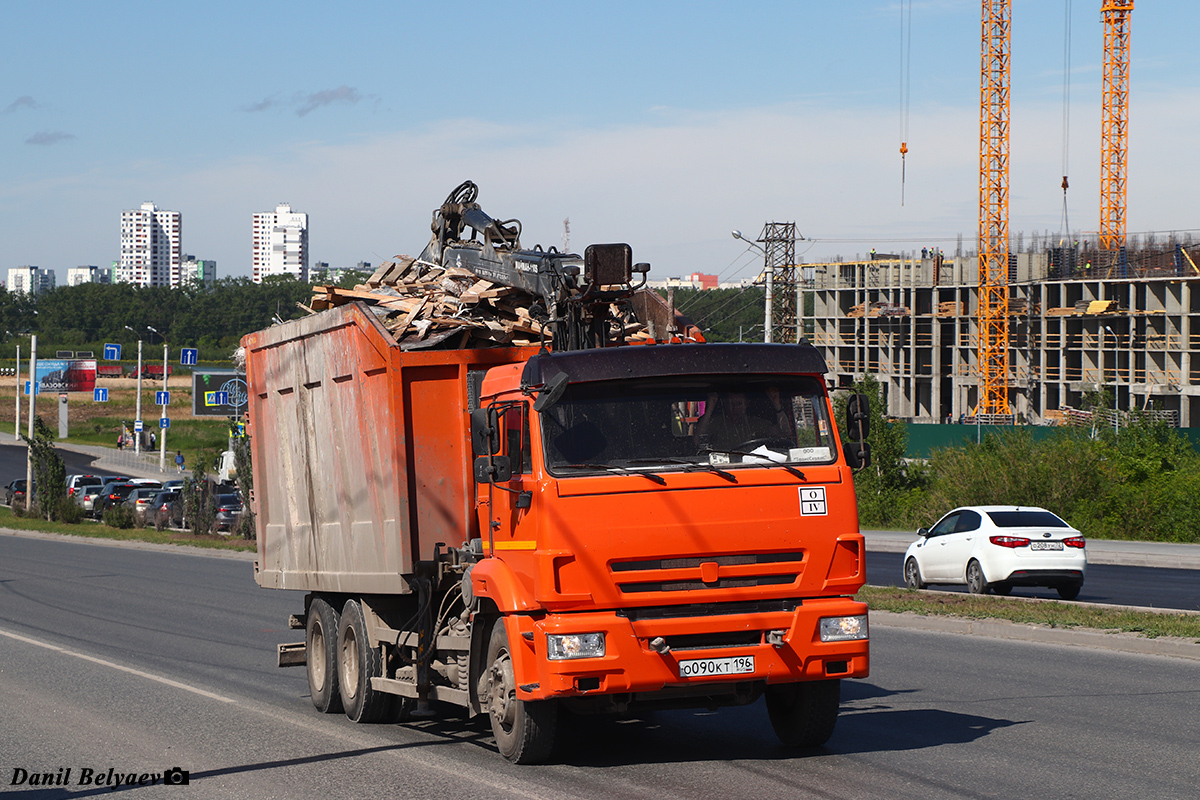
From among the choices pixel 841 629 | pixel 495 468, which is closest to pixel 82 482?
pixel 495 468

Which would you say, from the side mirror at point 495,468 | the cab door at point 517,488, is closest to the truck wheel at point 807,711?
the cab door at point 517,488

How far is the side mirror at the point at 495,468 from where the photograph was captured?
835cm

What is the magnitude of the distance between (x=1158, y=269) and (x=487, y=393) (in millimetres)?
89366

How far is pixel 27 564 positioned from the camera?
108ft

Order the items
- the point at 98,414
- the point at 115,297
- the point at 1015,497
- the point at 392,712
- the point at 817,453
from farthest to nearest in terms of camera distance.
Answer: the point at 115,297 → the point at 98,414 → the point at 1015,497 → the point at 392,712 → the point at 817,453

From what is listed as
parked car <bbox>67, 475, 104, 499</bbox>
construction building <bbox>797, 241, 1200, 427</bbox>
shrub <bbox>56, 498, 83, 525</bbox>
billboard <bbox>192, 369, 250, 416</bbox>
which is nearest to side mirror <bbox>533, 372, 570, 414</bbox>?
shrub <bbox>56, 498, 83, 525</bbox>

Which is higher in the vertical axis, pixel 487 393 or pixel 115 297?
pixel 115 297

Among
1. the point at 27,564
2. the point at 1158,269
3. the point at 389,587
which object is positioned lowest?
the point at 27,564

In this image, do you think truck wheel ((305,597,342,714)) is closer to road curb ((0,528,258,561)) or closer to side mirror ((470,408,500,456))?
side mirror ((470,408,500,456))

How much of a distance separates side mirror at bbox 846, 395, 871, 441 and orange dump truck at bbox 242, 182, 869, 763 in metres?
0.02

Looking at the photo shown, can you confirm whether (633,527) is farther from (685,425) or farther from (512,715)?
(512,715)

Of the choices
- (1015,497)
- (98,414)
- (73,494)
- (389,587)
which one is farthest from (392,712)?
(98,414)

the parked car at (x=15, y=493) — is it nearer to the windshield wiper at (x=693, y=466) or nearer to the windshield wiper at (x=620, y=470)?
the windshield wiper at (x=620, y=470)

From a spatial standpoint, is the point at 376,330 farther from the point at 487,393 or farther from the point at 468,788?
the point at 468,788
